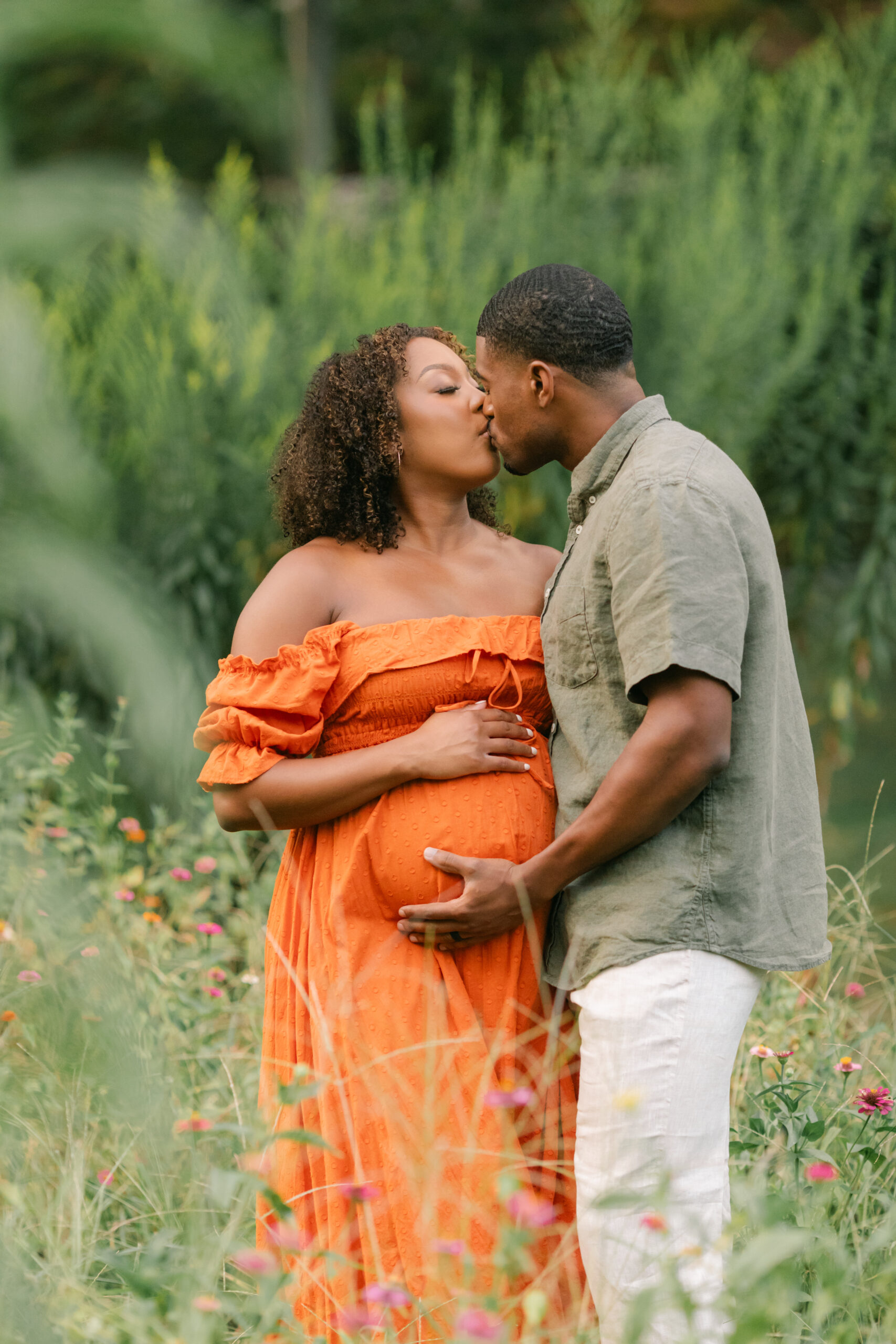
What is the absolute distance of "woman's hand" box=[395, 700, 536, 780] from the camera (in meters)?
2.01

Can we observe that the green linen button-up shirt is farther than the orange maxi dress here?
No

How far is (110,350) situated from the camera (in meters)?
4.14

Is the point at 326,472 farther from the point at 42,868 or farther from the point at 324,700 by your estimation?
the point at 42,868

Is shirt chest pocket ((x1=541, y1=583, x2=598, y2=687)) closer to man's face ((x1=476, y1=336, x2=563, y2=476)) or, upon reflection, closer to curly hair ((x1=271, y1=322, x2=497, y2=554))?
man's face ((x1=476, y1=336, x2=563, y2=476))

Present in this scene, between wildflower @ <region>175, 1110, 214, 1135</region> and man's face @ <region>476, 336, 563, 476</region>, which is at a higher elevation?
man's face @ <region>476, 336, 563, 476</region>

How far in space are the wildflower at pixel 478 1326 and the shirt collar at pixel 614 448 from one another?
1186 mm

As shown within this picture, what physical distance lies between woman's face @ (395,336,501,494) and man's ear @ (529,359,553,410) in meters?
0.28

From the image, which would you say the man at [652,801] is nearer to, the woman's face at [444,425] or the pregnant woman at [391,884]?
the pregnant woman at [391,884]

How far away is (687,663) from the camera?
1.64 meters

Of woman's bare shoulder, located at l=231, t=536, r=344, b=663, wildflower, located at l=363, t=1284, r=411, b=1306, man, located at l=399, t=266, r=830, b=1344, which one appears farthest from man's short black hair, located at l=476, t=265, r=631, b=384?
wildflower, located at l=363, t=1284, r=411, b=1306

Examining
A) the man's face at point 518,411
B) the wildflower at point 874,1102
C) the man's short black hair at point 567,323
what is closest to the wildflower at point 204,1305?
the wildflower at point 874,1102

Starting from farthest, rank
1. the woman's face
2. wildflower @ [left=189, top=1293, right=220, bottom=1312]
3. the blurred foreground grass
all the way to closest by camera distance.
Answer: the woman's face → the blurred foreground grass → wildflower @ [left=189, top=1293, right=220, bottom=1312]

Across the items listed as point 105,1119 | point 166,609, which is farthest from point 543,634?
point 166,609

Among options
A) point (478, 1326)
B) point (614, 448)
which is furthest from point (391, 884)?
point (478, 1326)
